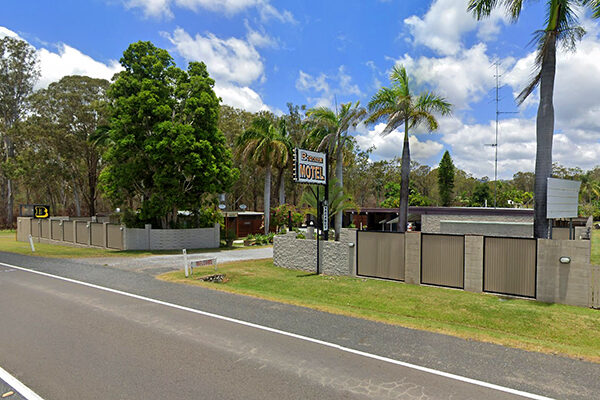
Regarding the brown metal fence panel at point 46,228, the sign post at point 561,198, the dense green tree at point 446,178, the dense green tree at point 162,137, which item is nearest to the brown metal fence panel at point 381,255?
the sign post at point 561,198

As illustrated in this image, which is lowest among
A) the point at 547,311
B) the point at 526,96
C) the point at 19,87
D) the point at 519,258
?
the point at 547,311

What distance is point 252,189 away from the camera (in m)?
59.6

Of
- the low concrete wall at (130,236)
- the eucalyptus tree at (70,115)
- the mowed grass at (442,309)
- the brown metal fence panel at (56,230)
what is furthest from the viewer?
the eucalyptus tree at (70,115)

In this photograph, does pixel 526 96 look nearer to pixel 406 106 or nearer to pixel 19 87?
pixel 406 106

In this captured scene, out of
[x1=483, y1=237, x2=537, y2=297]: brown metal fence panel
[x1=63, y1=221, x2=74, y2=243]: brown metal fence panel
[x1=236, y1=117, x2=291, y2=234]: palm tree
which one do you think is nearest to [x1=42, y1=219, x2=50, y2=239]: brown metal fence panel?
[x1=63, y1=221, x2=74, y2=243]: brown metal fence panel

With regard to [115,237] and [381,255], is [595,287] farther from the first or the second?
[115,237]

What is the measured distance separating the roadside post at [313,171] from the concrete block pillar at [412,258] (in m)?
3.98

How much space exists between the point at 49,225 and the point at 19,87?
2791 cm

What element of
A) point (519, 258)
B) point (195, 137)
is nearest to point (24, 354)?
point (519, 258)

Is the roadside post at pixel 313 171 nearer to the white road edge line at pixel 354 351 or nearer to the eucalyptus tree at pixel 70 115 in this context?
the white road edge line at pixel 354 351

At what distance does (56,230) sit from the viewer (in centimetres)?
3238

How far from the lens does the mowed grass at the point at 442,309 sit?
8.09 m

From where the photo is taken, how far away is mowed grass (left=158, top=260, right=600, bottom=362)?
8086mm

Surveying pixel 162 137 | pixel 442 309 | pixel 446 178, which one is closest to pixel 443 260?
pixel 442 309
